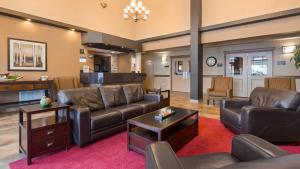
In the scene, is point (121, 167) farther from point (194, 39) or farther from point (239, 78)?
point (239, 78)

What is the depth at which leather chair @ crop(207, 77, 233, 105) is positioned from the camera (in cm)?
551

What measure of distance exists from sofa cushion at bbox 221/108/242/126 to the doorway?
501 centimetres

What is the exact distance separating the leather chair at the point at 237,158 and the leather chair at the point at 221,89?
4.48 metres

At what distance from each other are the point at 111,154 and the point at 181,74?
770 centimetres

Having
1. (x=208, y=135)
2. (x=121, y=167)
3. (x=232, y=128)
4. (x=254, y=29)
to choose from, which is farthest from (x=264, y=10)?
(x=121, y=167)

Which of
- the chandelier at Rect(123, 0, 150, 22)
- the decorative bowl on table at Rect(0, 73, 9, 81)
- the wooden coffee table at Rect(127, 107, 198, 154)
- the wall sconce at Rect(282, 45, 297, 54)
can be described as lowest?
the wooden coffee table at Rect(127, 107, 198, 154)

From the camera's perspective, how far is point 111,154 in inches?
88.0

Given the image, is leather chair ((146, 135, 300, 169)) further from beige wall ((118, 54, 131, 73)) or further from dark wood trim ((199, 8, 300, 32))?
beige wall ((118, 54, 131, 73))

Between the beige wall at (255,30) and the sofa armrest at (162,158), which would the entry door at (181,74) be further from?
the sofa armrest at (162,158)

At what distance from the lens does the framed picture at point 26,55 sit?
16.1 feet

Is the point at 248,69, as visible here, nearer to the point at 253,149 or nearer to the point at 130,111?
the point at 130,111

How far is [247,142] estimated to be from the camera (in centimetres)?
124

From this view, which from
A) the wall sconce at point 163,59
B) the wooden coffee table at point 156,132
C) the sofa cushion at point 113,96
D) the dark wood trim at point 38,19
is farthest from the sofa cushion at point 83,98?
the wall sconce at point 163,59

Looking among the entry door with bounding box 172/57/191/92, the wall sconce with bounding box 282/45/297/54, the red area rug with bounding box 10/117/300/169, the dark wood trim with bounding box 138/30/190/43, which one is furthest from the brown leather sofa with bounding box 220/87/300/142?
the entry door with bounding box 172/57/191/92
